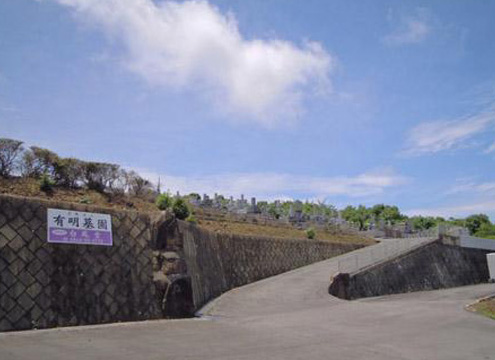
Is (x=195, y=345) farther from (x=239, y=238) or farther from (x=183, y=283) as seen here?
(x=239, y=238)

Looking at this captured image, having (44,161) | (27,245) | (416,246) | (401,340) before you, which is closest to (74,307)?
(27,245)

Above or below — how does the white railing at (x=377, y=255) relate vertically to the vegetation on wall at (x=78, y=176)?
below

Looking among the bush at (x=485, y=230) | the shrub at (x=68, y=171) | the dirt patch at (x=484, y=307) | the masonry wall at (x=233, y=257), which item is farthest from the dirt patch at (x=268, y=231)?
the bush at (x=485, y=230)

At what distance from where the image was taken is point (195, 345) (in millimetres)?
8211

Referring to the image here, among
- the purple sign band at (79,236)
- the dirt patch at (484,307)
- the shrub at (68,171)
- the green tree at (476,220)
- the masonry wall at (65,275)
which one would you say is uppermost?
the green tree at (476,220)

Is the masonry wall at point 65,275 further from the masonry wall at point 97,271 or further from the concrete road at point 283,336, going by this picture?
the concrete road at point 283,336

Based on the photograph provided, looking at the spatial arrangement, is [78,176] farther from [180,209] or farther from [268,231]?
[268,231]

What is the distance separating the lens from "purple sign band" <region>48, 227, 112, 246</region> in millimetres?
10125

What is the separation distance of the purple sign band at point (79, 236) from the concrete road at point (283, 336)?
78.4 inches

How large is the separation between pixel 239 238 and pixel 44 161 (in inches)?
339

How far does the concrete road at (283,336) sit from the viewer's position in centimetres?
745

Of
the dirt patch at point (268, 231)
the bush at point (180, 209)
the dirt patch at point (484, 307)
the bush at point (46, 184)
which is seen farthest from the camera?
the dirt patch at point (268, 231)

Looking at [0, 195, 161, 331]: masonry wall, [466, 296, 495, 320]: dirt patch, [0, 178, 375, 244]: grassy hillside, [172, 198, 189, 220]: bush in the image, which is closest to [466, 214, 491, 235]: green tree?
[0, 178, 375, 244]: grassy hillside

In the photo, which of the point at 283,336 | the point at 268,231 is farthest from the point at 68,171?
the point at 268,231
